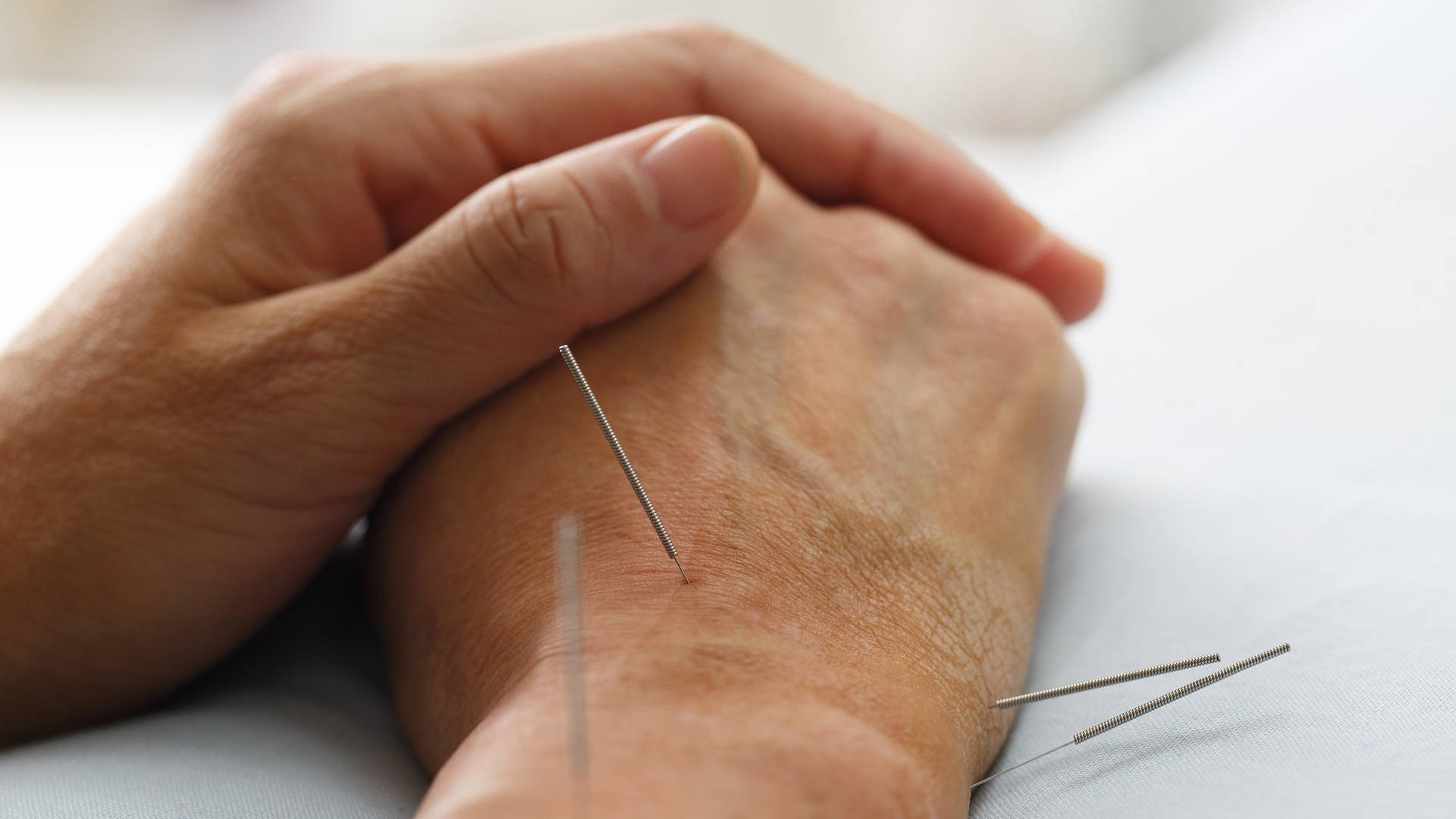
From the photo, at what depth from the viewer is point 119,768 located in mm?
806

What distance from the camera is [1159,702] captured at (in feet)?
2.66

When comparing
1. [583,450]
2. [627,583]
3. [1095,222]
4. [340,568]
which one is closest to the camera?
[627,583]

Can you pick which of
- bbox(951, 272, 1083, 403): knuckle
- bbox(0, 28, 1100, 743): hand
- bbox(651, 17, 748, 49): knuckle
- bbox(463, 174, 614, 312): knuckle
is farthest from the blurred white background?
bbox(463, 174, 614, 312): knuckle

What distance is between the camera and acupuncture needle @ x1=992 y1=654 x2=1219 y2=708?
2.73 feet

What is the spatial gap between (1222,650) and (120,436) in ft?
3.04

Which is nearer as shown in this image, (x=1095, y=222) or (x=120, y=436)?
(x=120, y=436)

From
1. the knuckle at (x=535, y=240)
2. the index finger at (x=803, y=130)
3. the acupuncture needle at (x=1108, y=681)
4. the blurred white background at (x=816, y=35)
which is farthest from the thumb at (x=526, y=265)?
the blurred white background at (x=816, y=35)

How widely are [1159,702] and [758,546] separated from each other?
1.06 feet

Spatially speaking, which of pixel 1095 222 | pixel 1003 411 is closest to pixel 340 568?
pixel 1003 411

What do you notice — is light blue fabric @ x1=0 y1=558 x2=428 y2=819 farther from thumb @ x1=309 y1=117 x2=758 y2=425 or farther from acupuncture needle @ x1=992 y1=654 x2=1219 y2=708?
acupuncture needle @ x1=992 y1=654 x2=1219 y2=708

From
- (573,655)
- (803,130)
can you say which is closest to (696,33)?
(803,130)

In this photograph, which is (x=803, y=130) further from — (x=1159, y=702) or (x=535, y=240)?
(x=1159, y=702)

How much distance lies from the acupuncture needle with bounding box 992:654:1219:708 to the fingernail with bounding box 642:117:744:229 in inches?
19.4

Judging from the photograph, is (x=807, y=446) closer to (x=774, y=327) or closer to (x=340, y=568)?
(x=774, y=327)
